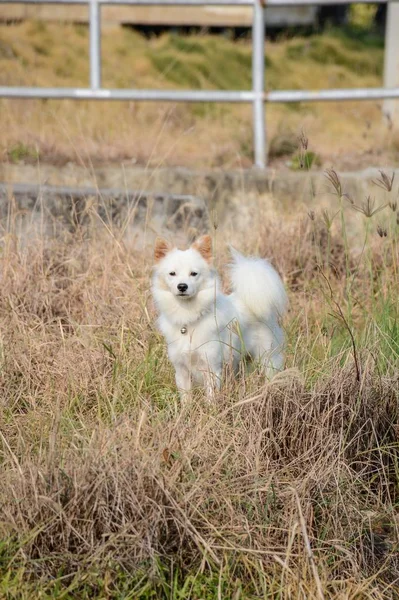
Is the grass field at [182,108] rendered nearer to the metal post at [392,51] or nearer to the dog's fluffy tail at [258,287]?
the metal post at [392,51]

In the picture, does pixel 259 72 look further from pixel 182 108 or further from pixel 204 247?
pixel 204 247

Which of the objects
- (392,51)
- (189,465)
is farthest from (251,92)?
(189,465)

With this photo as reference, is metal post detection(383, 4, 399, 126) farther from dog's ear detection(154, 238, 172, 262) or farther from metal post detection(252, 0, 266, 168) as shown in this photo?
dog's ear detection(154, 238, 172, 262)

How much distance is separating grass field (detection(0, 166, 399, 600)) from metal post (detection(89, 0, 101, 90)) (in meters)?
2.69

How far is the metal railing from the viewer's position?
6.89 meters

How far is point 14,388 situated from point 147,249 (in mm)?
1562

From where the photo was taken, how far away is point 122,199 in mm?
6250

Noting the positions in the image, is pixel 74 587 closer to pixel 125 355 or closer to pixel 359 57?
pixel 125 355

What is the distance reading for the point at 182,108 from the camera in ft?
30.5

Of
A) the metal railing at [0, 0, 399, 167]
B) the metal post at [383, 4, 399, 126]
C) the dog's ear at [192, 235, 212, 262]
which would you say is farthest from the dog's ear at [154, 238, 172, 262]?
the metal post at [383, 4, 399, 126]

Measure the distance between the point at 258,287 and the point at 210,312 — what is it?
0.78 ft

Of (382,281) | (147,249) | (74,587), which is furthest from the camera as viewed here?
(147,249)

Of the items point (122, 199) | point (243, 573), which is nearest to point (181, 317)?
point (243, 573)

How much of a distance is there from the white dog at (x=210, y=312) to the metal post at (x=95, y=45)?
2869mm
